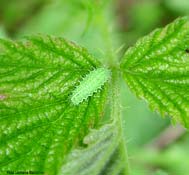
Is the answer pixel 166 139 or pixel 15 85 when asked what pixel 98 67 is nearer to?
pixel 15 85

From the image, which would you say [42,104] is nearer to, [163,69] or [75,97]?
[75,97]

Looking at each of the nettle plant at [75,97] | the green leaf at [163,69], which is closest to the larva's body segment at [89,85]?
the nettle plant at [75,97]

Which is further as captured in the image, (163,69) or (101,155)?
(163,69)

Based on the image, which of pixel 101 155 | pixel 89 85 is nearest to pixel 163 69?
pixel 89 85

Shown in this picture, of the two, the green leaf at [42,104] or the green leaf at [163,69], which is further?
the green leaf at [163,69]

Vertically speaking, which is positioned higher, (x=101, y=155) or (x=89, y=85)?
(x=89, y=85)

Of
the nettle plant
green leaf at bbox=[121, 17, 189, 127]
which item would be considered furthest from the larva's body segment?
green leaf at bbox=[121, 17, 189, 127]

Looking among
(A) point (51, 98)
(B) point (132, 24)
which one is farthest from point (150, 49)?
(B) point (132, 24)

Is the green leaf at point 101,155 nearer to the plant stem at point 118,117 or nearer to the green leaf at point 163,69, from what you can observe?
the plant stem at point 118,117
